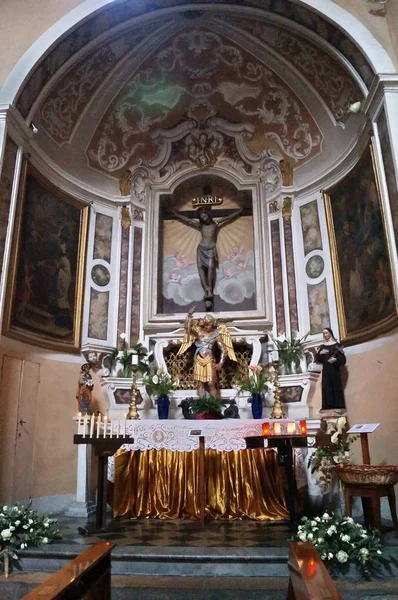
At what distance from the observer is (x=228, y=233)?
10.6 metres

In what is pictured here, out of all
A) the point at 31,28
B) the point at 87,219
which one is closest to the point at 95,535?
the point at 87,219

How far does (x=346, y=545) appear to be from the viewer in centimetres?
440

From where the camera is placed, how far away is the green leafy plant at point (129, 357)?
8.80 m

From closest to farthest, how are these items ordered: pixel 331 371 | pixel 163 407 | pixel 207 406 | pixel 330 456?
pixel 330 456
pixel 207 406
pixel 331 371
pixel 163 407

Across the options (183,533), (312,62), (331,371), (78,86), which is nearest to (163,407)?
(183,533)

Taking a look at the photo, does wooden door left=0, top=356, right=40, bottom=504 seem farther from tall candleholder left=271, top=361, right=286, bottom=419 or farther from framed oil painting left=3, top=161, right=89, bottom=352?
tall candleholder left=271, top=361, right=286, bottom=419

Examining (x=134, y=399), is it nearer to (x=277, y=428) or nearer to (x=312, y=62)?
(x=277, y=428)

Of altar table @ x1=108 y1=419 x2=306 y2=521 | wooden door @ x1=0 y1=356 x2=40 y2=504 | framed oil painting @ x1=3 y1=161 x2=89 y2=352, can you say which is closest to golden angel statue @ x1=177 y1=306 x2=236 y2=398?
altar table @ x1=108 y1=419 x2=306 y2=521

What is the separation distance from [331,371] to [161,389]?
2923 mm

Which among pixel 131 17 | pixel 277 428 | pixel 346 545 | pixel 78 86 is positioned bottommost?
pixel 346 545

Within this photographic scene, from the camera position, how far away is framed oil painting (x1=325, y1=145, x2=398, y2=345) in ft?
23.6

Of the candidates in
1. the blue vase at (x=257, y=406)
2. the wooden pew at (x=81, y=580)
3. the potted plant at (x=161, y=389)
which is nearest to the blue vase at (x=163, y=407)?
the potted plant at (x=161, y=389)

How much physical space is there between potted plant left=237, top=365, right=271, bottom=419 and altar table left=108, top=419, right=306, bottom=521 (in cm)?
121

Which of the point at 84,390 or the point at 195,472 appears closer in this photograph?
the point at 195,472
